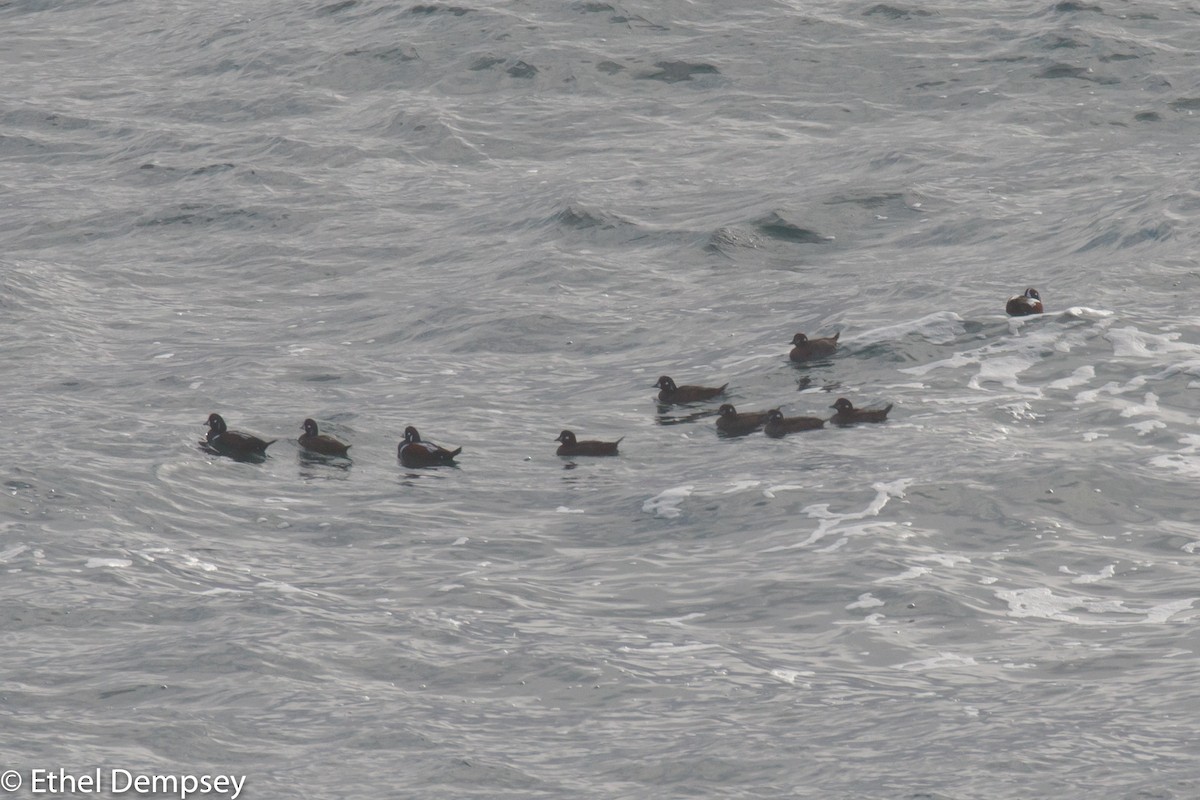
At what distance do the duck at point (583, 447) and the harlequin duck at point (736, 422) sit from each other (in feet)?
4.78

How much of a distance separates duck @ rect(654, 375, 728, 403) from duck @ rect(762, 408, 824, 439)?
128 centimetres

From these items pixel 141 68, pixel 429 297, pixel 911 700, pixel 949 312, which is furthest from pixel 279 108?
pixel 911 700

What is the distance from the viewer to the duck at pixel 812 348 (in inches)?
896

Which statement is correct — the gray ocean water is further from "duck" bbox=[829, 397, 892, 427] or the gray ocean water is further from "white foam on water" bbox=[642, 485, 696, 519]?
"duck" bbox=[829, 397, 892, 427]

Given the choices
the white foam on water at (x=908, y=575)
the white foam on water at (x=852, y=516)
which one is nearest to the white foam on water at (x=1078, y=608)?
the white foam on water at (x=908, y=575)

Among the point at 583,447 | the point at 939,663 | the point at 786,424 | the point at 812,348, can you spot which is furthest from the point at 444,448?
the point at 939,663

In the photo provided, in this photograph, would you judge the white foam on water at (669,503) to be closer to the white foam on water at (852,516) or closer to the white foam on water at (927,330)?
the white foam on water at (852,516)

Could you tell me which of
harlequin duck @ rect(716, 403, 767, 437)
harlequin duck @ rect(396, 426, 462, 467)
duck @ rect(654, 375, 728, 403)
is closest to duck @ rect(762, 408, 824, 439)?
harlequin duck @ rect(716, 403, 767, 437)

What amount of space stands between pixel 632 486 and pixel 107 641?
6.25 m

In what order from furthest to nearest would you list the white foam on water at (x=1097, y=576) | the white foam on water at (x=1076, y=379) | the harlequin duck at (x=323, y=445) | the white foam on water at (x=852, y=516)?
the white foam on water at (x=1076, y=379), the harlequin duck at (x=323, y=445), the white foam on water at (x=852, y=516), the white foam on water at (x=1097, y=576)

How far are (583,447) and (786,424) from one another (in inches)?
97.3

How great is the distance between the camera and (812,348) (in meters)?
22.8

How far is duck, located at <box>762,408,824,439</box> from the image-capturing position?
67.6 feet

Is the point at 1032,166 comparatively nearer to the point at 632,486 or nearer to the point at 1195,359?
the point at 1195,359
